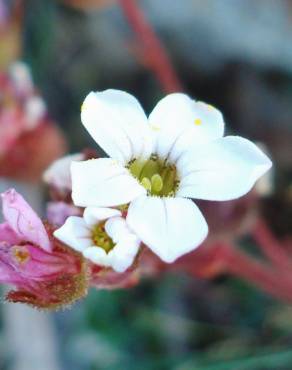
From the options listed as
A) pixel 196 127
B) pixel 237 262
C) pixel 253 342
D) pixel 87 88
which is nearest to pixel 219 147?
pixel 196 127

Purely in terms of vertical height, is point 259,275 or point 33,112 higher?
point 33,112

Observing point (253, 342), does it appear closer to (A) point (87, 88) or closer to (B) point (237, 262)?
(B) point (237, 262)

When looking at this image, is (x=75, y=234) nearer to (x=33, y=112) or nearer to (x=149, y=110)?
(x=33, y=112)

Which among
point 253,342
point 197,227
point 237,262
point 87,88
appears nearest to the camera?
point 197,227

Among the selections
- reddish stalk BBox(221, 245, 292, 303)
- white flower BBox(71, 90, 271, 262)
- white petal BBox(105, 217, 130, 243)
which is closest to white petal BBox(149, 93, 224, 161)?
white flower BBox(71, 90, 271, 262)

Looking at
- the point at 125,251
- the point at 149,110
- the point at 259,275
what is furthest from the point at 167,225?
the point at 149,110

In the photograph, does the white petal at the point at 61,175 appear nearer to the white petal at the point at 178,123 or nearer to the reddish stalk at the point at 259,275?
the white petal at the point at 178,123

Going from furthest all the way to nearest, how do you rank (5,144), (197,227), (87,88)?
(87,88) < (5,144) < (197,227)
